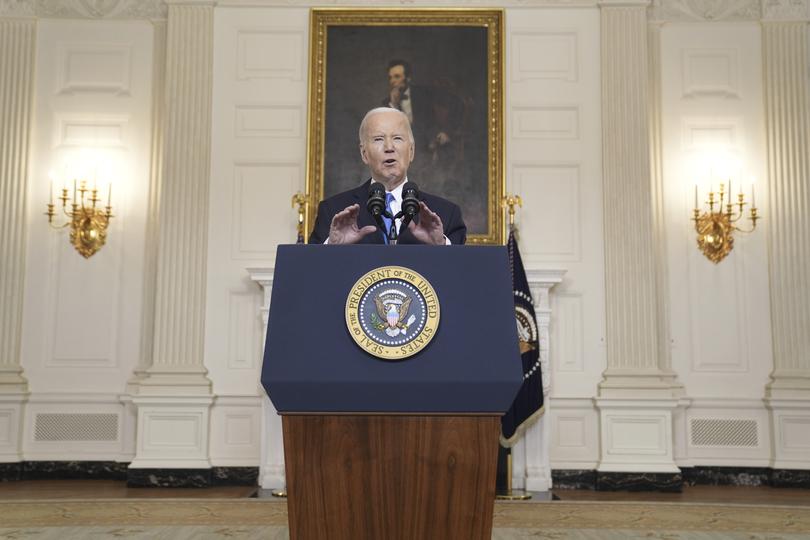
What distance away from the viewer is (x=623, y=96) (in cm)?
732

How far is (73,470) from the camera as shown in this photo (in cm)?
698

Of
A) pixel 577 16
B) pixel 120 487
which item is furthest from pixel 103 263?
pixel 577 16

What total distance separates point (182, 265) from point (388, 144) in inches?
182

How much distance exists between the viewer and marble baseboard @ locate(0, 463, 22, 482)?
685cm

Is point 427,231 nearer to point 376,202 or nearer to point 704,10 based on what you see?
point 376,202

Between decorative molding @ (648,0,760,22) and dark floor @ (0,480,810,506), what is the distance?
4270 mm

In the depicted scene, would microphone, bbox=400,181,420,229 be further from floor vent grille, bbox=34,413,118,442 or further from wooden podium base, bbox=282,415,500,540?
floor vent grille, bbox=34,413,118,442

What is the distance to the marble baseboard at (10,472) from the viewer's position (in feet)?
22.5

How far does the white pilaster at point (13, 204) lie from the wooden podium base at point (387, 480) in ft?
18.8

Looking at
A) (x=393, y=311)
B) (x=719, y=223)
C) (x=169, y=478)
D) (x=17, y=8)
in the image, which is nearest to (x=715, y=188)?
(x=719, y=223)

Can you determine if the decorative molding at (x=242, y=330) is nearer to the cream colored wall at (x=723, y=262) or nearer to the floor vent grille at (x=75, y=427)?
the floor vent grille at (x=75, y=427)

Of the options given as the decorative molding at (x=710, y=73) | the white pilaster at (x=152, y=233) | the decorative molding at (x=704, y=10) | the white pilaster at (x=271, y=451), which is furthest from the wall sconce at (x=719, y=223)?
the white pilaster at (x=152, y=233)

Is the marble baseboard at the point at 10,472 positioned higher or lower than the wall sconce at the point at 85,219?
lower

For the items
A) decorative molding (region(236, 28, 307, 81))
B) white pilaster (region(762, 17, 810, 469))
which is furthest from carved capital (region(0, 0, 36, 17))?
white pilaster (region(762, 17, 810, 469))
